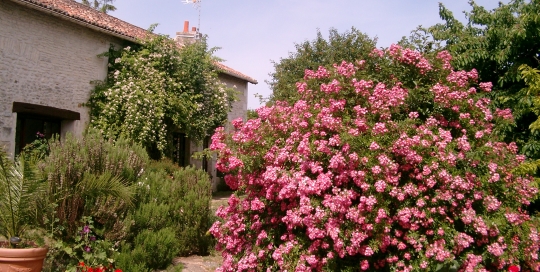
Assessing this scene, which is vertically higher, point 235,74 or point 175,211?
point 235,74

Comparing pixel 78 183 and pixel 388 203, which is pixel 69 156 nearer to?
pixel 78 183

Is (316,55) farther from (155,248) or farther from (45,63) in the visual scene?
(155,248)

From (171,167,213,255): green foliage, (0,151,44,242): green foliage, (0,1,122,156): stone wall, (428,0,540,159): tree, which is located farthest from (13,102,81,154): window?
(428,0,540,159): tree

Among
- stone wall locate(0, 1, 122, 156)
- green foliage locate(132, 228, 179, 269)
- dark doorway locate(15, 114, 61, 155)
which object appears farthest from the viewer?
dark doorway locate(15, 114, 61, 155)

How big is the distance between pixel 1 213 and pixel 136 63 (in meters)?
6.85

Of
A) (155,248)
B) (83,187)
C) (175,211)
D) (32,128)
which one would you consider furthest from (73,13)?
(155,248)

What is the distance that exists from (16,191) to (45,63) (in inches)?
217

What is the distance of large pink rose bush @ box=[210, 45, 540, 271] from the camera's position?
12.9ft

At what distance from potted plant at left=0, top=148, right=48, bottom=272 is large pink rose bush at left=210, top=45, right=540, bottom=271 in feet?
6.26

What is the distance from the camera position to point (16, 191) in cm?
474

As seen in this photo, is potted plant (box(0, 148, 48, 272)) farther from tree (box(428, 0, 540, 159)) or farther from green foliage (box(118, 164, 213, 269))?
tree (box(428, 0, 540, 159))

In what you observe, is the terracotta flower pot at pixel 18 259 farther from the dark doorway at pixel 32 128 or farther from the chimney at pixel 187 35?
the chimney at pixel 187 35

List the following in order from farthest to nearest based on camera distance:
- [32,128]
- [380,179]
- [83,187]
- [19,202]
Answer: [32,128]
[83,187]
[19,202]
[380,179]

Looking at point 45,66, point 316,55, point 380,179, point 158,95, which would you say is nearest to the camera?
point 380,179
